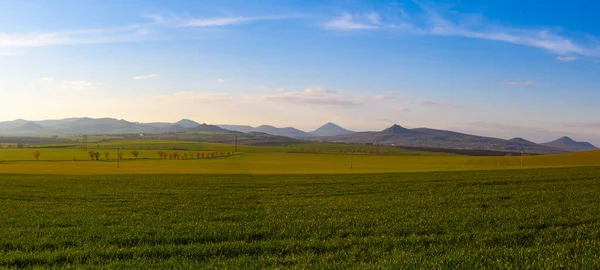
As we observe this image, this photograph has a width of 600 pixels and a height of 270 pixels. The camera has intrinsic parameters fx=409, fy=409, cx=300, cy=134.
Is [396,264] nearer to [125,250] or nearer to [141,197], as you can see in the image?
[125,250]

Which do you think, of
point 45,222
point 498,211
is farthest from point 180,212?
point 498,211

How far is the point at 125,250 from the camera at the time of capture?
13.4m

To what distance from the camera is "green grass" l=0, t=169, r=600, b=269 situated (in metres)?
12.1

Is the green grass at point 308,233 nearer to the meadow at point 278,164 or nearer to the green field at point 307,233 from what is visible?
the green field at point 307,233

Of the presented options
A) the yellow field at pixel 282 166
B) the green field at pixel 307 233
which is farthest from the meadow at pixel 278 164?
the green field at pixel 307 233

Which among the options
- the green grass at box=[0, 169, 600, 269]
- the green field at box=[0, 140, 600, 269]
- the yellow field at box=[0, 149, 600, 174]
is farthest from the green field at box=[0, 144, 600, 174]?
the green grass at box=[0, 169, 600, 269]

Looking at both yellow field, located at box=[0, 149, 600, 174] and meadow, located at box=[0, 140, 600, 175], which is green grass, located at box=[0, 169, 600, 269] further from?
yellow field, located at box=[0, 149, 600, 174]

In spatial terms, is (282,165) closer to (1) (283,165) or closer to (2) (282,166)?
(1) (283,165)

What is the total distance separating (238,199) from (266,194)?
4.10 meters

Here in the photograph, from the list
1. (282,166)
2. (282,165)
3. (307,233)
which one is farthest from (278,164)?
(307,233)

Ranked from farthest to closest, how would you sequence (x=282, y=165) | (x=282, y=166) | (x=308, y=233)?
(x=282, y=165), (x=282, y=166), (x=308, y=233)

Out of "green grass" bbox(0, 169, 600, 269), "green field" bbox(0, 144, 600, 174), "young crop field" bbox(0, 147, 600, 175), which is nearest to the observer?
"green grass" bbox(0, 169, 600, 269)

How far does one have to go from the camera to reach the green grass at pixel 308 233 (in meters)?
12.1

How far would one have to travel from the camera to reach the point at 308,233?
52.7 feet
